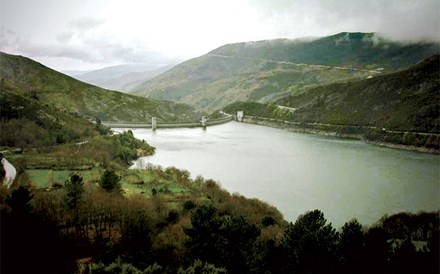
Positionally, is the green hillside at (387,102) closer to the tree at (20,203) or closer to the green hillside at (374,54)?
the tree at (20,203)

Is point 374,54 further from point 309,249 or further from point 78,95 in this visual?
point 309,249

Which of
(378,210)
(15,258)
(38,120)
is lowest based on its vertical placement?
(378,210)

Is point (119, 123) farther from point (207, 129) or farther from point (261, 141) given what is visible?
point (261, 141)

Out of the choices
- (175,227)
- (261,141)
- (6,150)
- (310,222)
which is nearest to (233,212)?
(175,227)

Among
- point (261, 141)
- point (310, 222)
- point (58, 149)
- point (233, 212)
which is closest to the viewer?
point (310, 222)

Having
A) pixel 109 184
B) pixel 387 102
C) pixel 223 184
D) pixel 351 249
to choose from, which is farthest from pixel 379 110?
pixel 351 249

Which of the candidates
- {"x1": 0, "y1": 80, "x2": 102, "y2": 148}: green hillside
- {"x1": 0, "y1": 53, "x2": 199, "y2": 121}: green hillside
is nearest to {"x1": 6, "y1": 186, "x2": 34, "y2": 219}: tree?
{"x1": 0, "y1": 80, "x2": 102, "y2": 148}: green hillside

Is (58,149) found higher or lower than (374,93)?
lower
